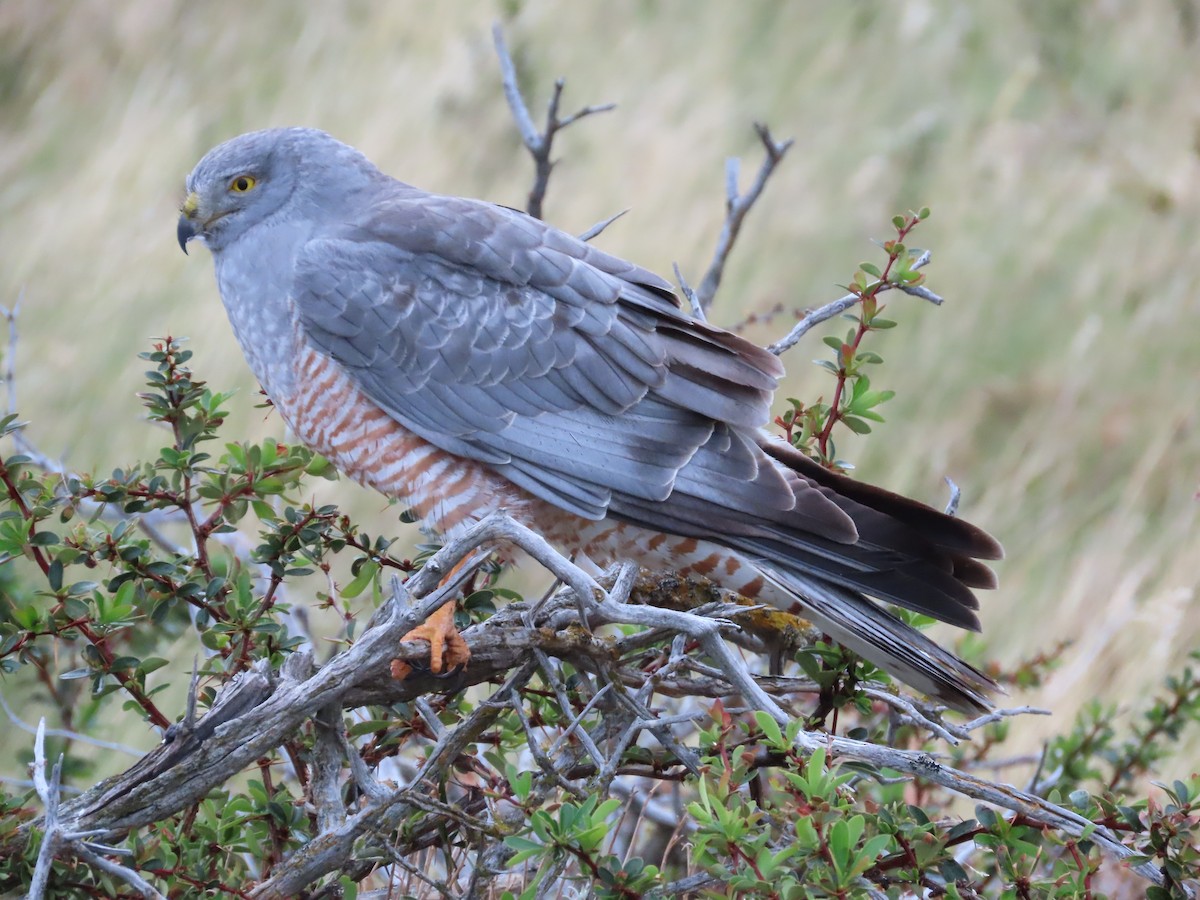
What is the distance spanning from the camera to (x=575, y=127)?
7.65 m

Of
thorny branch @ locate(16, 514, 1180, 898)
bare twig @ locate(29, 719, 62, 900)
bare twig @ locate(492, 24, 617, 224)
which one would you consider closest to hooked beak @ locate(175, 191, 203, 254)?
bare twig @ locate(492, 24, 617, 224)

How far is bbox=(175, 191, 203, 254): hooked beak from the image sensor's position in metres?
3.32

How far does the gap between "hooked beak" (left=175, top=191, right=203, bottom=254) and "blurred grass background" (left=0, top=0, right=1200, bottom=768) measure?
2.29 meters

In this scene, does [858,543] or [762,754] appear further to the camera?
[858,543]

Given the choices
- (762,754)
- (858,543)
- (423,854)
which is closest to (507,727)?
(423,854)

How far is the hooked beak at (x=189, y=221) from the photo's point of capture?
131 inches

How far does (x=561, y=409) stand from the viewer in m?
3.00

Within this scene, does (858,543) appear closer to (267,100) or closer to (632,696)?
(632,696)

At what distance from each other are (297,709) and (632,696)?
1.94 ft

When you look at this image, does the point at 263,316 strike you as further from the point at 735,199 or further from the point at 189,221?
the point at 735,199

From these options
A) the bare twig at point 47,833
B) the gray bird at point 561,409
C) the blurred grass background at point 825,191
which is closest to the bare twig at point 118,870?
the bare twig at point 47,833

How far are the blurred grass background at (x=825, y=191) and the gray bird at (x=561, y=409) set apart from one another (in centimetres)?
253

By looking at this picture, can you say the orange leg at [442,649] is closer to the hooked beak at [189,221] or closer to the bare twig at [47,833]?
the bare twig at [47,833]

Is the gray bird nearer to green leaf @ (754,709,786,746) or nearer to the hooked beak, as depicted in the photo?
the hooked beak
